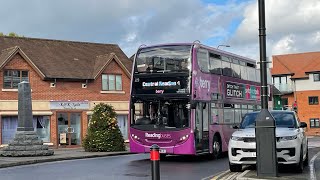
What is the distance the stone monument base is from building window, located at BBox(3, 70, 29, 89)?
11531 mm

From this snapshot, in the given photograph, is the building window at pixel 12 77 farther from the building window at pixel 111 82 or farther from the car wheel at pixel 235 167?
the car wheel at pixel 235 167

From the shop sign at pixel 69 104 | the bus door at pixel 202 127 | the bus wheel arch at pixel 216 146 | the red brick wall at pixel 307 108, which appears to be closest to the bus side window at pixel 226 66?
the bus door at pixel 202 127

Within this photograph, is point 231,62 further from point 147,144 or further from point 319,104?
point 319,104

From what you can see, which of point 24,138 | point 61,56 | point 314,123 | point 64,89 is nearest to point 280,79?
point 314,123

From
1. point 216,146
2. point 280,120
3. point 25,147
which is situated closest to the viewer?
point 280,120

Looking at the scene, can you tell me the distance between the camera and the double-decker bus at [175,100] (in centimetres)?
1812

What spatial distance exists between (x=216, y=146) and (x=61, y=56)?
21.5 meters

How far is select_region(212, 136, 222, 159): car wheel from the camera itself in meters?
20.0

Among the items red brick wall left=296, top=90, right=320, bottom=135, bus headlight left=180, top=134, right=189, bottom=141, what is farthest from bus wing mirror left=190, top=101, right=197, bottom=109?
red brick wall left=296, top=90, right=320, bottom=135

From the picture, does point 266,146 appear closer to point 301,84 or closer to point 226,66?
point 226,66

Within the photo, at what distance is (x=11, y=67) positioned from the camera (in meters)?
34.1

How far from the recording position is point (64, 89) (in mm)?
36562

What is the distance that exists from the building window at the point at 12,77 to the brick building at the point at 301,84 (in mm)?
Answer: 42111

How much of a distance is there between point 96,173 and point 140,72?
5.11 meters
